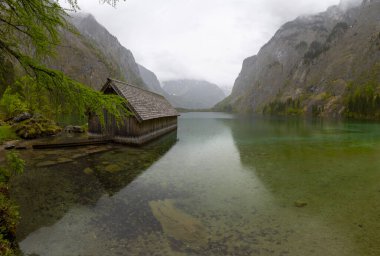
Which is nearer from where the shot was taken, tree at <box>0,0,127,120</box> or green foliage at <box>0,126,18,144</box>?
tree at <box>0,0,127,120</box>

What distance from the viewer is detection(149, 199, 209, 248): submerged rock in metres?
8.04

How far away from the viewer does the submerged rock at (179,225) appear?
8.04m

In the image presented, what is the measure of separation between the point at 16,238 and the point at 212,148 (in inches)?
829

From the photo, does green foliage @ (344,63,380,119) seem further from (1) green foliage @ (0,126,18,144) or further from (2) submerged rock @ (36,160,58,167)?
(1) green foliage @ (0,126,18,144)

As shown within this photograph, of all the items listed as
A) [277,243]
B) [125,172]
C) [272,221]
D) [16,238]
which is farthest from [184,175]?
[16,238]

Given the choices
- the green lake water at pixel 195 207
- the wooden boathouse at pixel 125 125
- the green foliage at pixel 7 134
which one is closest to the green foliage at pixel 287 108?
the wooden boathouse at pixel 125 125

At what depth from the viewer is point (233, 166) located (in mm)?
18578

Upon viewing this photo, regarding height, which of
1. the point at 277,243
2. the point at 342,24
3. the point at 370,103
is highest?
the point at 342,24

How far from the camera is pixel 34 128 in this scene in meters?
29.2

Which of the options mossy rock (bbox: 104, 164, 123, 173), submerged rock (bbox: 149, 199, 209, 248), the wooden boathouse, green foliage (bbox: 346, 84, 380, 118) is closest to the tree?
submerged rock (bbox: 149, 199, 209, 248)

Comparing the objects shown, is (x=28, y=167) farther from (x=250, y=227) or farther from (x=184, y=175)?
(x=250, y=227)

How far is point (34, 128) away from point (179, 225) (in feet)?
89.6

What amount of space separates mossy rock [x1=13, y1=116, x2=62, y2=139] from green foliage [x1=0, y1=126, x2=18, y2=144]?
483mm

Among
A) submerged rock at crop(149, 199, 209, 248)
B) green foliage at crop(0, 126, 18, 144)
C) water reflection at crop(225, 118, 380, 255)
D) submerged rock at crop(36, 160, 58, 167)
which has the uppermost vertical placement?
green foliage at crop(0, 126, 18, 144)
